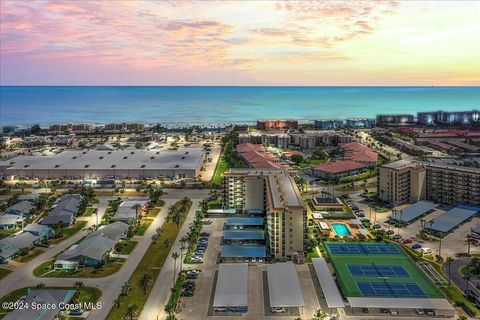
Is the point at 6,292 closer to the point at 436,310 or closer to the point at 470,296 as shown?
the point at 436,310

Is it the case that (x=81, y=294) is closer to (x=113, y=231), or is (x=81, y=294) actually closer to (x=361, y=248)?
(x=113, y=231)

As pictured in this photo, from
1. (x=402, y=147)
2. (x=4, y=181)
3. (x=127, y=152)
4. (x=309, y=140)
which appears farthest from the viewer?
(x=309, y=140)

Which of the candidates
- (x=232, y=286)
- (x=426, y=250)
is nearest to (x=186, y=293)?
(x=232, y=286)

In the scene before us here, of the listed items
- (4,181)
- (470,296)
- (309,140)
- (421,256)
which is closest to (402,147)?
(309,140)

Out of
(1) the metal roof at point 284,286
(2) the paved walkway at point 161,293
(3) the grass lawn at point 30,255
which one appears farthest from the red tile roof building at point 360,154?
(3) the grass lawn at point 30,255

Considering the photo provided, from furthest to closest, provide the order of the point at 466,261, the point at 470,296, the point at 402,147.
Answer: the point at 402,147 → the point at 466,261 → the point at 470,296

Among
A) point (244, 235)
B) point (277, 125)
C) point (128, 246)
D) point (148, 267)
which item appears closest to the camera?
point (148, 267)

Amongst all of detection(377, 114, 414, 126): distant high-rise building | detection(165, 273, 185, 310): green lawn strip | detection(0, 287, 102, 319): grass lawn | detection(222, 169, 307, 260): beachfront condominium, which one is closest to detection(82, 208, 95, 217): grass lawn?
detection(222, 169, 307, 260): beachfront condominium

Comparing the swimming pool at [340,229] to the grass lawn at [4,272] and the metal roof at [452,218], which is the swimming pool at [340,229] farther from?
the grass lawn at [4,272]
